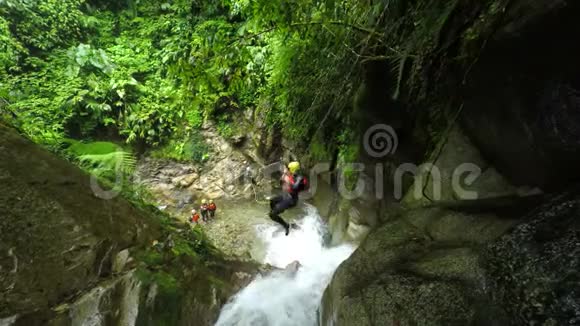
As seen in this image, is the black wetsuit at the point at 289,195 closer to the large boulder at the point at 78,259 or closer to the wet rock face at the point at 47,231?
A: the large boulder at the point at 78,259

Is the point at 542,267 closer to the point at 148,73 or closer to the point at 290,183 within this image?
the point at 290,183

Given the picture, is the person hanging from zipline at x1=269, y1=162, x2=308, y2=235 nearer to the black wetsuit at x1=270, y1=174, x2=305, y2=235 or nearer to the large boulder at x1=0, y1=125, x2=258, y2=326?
the black wetsuit at x1=270, y1=174, x2=305, y2=235

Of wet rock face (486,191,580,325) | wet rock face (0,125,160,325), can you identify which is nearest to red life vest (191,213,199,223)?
wet rock face (0,125,160,325)

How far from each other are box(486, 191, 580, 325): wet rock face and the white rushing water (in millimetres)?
3014

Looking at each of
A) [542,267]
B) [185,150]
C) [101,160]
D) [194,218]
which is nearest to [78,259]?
[101,160]

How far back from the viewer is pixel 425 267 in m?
3.19

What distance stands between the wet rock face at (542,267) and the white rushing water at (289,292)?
3.01 m

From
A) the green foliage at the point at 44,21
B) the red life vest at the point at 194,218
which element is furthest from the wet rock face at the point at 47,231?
the green foliage at the point at 44,21

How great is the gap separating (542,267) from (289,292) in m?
4.25

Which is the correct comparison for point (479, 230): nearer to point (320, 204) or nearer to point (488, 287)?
point (488, 287)

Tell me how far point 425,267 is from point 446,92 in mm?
2024

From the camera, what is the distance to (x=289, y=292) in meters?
5.86

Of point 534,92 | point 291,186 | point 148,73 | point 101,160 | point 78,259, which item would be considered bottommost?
point 78,259

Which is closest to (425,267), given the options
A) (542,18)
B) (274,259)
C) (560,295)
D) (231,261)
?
(560,295)
